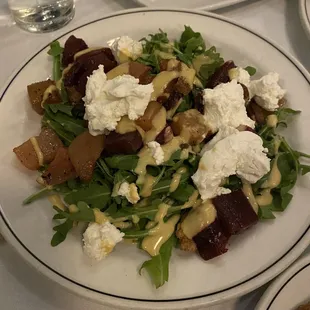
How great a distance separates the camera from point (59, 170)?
138 cm

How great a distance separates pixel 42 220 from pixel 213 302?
52cm

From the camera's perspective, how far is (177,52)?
160 cm

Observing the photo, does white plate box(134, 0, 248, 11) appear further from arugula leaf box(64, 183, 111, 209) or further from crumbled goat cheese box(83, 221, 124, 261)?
crumbled goat cheese box(83, 221, 124, 261)

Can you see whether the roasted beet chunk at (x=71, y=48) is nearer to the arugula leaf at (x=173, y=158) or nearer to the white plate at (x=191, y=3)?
the white plate at (x=191, y=3)

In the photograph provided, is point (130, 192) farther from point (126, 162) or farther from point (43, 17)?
point (43, 17)

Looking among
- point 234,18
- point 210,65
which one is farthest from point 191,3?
point 210,65

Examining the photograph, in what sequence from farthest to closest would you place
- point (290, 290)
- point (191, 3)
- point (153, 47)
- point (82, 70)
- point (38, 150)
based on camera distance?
point (191, 3), point (153, 47), point (82, 70), point (38, 150), point (290, 290)

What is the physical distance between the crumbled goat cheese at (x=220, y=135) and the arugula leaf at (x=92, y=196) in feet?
1.01

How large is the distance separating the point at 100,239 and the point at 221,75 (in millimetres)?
653

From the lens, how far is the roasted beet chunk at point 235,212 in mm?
1267

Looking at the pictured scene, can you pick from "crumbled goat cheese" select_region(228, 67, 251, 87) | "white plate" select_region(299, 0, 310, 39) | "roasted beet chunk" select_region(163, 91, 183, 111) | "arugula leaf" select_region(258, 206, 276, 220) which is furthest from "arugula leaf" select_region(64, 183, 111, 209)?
"white plate" select_region(299, 0, 310, 39)

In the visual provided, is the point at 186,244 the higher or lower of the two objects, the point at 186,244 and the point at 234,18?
the lower

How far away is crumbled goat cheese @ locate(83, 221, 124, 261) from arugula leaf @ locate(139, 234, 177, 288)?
101 mm

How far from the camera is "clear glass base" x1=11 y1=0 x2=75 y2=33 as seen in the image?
6.03 feet
